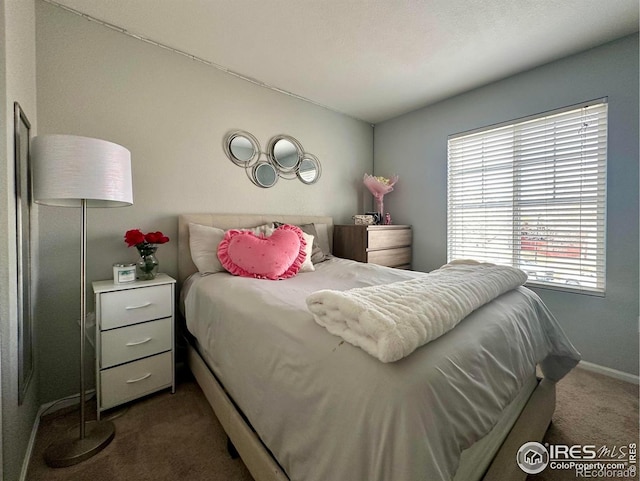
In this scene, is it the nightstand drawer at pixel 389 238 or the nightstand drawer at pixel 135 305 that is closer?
the nightstand drawer at pixel 135 305

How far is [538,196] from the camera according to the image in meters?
2.25

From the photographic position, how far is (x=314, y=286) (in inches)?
A: 59.8

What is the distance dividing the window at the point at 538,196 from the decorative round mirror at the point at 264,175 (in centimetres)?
193

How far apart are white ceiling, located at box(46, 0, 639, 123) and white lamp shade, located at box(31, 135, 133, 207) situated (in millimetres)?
1122

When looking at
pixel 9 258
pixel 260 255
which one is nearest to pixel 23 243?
pixel 9 258

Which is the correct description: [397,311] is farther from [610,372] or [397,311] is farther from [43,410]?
[610,372]

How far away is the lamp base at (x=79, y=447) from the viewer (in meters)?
1.17

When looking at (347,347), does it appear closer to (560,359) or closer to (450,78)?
(560,359)

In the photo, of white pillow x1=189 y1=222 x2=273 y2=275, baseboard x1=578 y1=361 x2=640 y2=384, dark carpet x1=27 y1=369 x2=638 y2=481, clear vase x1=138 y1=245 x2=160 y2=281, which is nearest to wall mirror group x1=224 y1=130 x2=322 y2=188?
white pillow x1=189 y1=222 x2=273 y2=275

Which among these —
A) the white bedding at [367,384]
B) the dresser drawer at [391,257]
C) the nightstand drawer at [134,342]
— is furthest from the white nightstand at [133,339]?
the dresser drawer at [391,257]

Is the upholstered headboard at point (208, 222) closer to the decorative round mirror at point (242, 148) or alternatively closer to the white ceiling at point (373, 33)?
the decorative round mirror at point (242, 148)

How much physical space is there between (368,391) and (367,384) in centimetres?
2

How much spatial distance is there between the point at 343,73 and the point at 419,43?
0.67 metres

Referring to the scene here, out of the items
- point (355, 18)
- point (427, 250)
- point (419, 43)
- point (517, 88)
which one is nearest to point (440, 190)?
point (427, 250)
